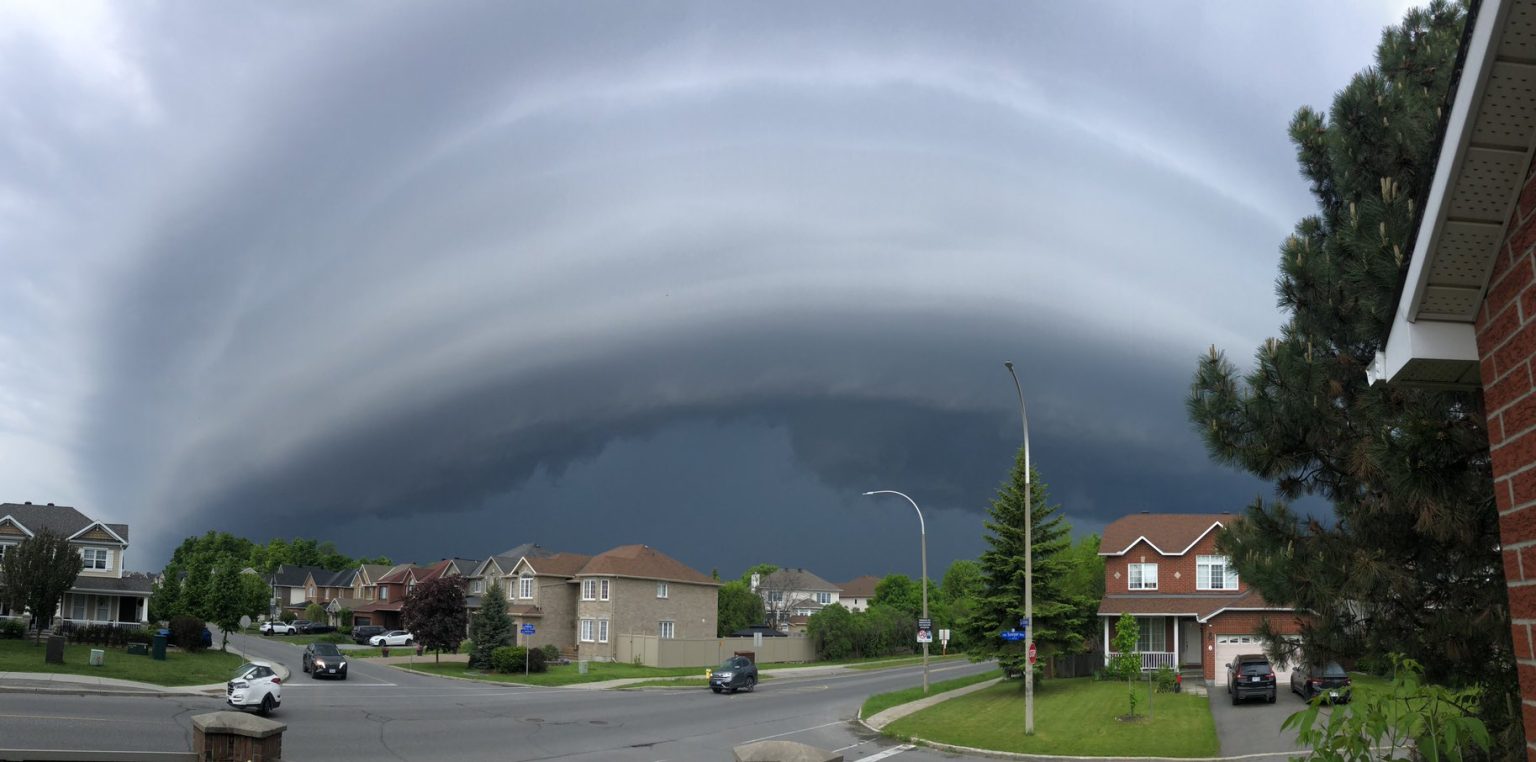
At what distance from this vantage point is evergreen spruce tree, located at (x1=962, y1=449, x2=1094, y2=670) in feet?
136

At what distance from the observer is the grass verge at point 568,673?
52.2 metres

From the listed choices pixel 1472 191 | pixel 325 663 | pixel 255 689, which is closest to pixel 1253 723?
pixel 255 689

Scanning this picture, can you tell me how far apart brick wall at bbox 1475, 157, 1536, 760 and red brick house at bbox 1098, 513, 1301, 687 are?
4285 centimetres

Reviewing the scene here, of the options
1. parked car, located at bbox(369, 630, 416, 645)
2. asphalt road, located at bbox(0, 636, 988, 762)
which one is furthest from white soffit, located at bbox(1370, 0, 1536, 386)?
parked car, located at bbox(369, 630, 416, 645)

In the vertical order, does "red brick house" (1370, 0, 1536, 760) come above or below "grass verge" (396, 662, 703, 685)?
above

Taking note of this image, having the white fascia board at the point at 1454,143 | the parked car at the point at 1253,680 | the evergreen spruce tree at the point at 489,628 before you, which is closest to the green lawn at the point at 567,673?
the evergreen spruce tree at the point at 489,628

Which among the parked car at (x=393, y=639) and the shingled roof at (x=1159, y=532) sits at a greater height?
the shingled roof at (x=1159, y=532)

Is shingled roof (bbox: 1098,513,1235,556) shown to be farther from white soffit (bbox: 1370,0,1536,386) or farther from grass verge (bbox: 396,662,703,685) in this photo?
white soffit (bbox: 1370,0,1536,386)

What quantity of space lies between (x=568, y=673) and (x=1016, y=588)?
2708cm

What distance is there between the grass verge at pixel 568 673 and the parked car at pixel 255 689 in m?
21.7

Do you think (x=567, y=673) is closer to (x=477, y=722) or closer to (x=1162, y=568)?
(x=477, y=722)

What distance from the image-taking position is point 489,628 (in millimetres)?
59938

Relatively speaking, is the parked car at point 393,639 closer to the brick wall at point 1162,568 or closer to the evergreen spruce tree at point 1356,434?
the brick wall at point 1162,568

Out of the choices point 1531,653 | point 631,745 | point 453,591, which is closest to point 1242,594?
point 631,745
